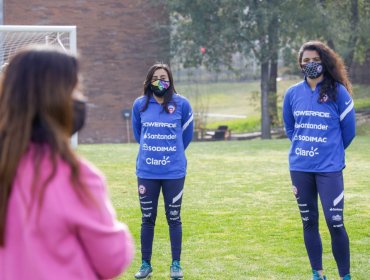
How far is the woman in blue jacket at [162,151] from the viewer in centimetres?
768

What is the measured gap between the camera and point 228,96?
5231 cm

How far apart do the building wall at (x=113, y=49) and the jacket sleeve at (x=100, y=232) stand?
1214 inches

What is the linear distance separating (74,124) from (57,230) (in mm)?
390

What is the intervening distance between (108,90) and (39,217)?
105 ft

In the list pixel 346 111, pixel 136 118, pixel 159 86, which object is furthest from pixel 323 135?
pixel 136 118

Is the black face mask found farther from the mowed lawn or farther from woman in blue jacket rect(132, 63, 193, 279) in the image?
the mowed lawn

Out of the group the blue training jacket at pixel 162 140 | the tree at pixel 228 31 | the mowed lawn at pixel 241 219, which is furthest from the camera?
the tree at pixel 228 31

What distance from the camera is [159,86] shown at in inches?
304

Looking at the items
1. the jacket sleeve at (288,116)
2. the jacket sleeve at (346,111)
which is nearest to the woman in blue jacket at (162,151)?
the jacket sleeve at (288,116)

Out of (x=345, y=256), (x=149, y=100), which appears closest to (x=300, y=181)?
(x=345, y=256)

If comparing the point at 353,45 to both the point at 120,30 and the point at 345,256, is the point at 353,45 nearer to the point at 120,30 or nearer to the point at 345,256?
the point at 120,30

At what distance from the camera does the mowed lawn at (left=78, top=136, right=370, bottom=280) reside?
27.7 feet

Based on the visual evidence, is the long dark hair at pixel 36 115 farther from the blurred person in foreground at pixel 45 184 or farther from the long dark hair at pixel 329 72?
the long dark hair at pixel 329 72

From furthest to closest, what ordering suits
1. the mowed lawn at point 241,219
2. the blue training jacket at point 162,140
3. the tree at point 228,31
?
1. the tree at point 228,31
2. the mowed lawn at point 241,219
3. the blue training jacket at point 162,140
